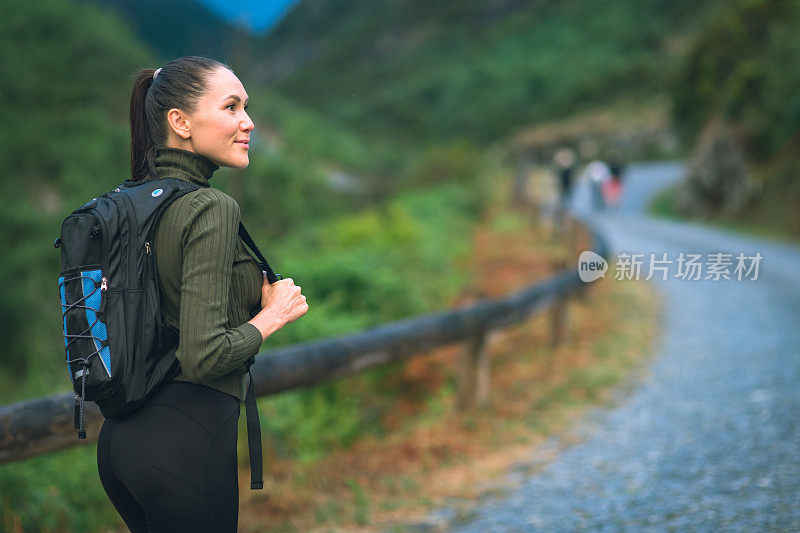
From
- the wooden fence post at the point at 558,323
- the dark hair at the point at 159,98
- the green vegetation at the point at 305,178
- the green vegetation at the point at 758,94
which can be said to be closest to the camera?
the dark hair at the point at 159,98

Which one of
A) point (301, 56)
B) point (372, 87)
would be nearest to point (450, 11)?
point (301, 56)

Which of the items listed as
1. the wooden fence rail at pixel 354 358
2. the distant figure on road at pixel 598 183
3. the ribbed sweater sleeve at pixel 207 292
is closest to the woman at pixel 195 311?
the ribbed sweater sleeve at pixel 207 292

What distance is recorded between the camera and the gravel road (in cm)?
368

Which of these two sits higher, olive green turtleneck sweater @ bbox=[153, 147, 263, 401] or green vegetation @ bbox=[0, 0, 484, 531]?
green vegetation @ bbox=[0, 0, 484, 531]

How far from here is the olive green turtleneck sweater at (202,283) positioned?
63.6 inches

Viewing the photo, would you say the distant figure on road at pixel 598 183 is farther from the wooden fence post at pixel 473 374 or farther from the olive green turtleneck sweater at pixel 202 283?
the olive green turtleneck sweater at pixel 202 283

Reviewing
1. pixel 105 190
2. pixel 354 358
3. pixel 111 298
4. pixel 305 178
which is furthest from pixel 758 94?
pixel 111 298

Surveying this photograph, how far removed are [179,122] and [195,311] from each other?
49 cm

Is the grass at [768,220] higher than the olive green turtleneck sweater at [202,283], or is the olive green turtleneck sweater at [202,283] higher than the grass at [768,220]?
the grass at [768,220]

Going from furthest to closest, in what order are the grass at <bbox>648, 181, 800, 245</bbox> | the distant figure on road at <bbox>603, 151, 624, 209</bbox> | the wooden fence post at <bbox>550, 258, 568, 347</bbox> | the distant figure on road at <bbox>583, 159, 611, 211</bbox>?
the distant figure on road at <bbox>603, 151, 624, 209</bbox> → the distant figure on road at <bbox>583, 159, 611, 211</bbox> → the grass at <bbox>648, 181, 800, 245</bbox> → the wooden fence post at <bbox>550, 258, 568, 347</bbox>

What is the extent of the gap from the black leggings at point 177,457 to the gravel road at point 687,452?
2293 millimetres

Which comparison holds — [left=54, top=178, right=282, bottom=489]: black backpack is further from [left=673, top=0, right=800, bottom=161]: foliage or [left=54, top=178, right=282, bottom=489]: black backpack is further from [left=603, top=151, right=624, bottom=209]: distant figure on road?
[left=603, top=151, right=624, bottom=209]: distant figure on road

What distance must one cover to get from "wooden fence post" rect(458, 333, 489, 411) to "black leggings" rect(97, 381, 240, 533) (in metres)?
4.14

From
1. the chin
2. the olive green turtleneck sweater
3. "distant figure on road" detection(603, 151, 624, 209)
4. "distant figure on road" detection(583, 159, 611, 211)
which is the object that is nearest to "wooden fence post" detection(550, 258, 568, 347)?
the chin
